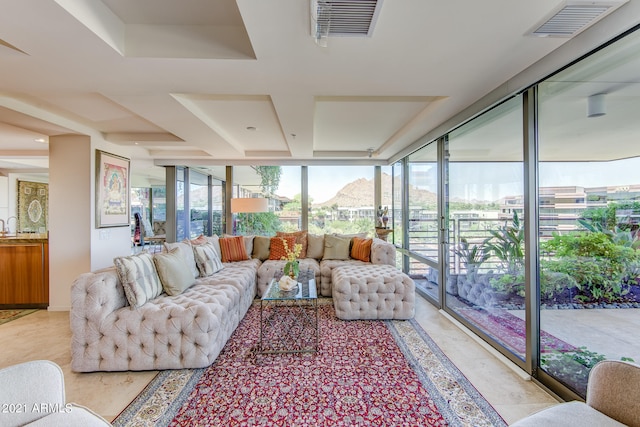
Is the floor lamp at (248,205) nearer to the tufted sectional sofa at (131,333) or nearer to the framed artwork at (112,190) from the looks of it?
the framed artwork at (112,190)

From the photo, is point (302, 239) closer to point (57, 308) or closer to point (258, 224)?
point (258, 224)

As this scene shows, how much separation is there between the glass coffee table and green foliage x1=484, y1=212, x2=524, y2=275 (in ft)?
6.09

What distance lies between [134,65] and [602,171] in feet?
10.9

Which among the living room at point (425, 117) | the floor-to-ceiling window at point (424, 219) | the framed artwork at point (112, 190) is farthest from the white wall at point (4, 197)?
the floor-to-ceiling window at point (424, 219)

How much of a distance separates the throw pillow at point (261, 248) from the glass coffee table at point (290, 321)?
1.16m

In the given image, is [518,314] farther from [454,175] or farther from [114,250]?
[114,250]

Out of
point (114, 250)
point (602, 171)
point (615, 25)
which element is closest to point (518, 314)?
point (602, 171)

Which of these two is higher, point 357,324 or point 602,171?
point 602,171

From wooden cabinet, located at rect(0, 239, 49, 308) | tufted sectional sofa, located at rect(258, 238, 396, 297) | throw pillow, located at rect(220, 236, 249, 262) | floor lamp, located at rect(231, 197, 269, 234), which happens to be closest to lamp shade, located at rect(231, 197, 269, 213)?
floor lamp, located at rect(231, 197, 269, 234)

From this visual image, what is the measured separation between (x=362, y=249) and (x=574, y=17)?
3725mm

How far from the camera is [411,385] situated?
2123 mm

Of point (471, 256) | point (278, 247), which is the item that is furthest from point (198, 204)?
point (471, 256)

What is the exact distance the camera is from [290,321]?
342 cm

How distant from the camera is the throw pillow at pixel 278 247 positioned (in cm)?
488
